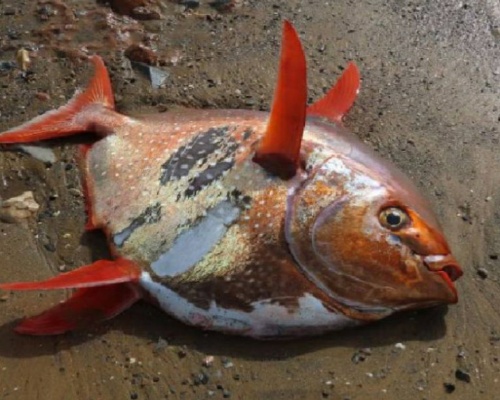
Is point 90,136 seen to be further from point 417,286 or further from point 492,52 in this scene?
point 492,52

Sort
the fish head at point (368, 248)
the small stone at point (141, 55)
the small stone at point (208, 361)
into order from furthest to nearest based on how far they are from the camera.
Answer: the small stone at point (141, 55), the small stone at point (208, 361), the fish head at point (368, 248)

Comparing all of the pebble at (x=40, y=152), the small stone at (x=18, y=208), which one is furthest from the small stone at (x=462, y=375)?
the pebble at (x=40, y=152)

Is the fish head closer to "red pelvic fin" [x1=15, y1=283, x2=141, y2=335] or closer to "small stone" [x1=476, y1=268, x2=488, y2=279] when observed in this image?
"small stone" [x1=476, y1=268, x2=488, y2=279]

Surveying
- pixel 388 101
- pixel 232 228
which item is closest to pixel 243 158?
pixel 232 228

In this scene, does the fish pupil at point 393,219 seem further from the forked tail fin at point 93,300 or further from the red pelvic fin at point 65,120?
the red pelvic fin at point 65,120

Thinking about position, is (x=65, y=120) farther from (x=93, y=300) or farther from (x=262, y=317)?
(x=262, y=317)
